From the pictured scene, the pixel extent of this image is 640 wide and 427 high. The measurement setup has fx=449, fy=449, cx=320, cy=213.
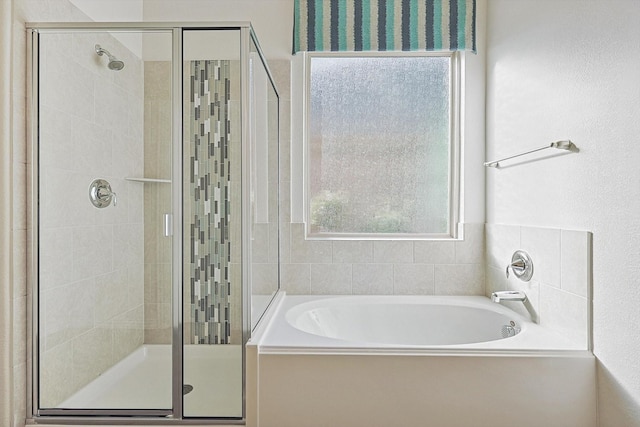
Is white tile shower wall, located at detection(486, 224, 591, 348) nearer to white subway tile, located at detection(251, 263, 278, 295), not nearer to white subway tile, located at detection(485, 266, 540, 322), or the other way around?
white subway tile, located at detection(485, 266, 540, 322)

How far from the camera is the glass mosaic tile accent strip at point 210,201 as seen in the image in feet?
5.63

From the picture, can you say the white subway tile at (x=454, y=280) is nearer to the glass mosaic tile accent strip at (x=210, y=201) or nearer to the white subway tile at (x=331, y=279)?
the white subway tile at (x=331, y=279)

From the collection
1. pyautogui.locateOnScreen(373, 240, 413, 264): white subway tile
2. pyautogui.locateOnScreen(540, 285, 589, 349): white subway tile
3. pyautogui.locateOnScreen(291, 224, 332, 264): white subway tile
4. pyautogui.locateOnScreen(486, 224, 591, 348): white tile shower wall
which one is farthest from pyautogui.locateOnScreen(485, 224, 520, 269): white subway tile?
pyautogui.locateOnScreen(291, 224, 332, 264): white subway tile

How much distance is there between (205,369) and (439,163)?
69.6 inches

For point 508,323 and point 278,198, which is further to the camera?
point 278,198

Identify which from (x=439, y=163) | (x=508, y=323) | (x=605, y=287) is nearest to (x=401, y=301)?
(x=508, y=323)

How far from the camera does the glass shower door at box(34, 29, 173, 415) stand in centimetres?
176

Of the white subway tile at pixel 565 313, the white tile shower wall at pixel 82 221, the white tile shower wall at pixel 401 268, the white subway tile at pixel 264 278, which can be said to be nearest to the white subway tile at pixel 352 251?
the white tile shower wall at pixel 401 268

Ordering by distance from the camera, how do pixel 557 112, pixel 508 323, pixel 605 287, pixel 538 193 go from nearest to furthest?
pixel 605 287 → pixel 557 112 → pixel 538 193 → pixel 508 323

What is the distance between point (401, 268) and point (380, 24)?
4.66ft

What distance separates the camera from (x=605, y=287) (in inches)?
61.4

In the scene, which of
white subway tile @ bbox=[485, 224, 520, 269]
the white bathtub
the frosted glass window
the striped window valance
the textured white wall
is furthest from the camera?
the frosted glass window

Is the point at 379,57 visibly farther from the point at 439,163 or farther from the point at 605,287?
the point at 605,287

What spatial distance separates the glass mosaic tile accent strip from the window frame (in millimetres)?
977
